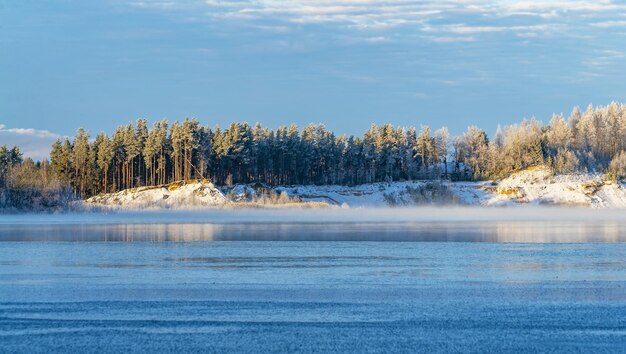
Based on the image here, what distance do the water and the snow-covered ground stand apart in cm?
6289

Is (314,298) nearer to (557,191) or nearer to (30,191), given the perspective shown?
(557,191)

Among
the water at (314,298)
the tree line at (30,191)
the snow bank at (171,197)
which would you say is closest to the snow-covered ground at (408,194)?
the snow bank at (171,197)

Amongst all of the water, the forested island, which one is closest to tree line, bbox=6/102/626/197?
the forested island

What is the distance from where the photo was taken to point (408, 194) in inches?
4461

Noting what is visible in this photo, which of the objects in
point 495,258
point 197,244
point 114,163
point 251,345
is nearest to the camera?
point 251,345

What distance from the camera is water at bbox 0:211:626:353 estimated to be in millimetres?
17562

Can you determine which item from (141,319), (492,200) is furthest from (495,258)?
(492,200)

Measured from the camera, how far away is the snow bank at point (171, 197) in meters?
100

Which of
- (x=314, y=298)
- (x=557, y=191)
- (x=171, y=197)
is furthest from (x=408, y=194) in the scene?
(x=314, y=298)

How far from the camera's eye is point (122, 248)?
3909 centimetres

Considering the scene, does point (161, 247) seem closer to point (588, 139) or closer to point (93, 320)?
point (93, 320)

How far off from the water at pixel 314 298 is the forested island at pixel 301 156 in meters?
77.1

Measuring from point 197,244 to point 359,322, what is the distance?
23295mm

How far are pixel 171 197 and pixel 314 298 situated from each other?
8194 cm
